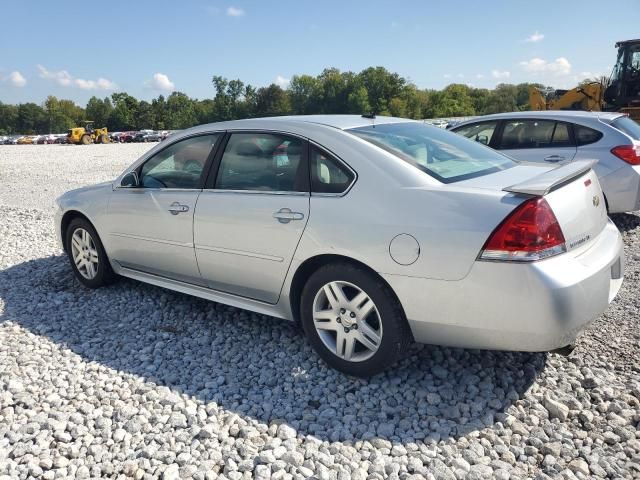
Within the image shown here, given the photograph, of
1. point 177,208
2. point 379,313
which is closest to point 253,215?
point 177,208

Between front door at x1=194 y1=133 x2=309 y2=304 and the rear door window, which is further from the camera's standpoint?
the rear door window

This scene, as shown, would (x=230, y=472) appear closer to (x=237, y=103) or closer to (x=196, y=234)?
(x=196, y=234)

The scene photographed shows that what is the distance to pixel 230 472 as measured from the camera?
245 centimetres

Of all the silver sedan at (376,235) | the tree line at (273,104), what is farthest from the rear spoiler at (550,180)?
the tree line at (273,104)

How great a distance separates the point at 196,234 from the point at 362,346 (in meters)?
1.50

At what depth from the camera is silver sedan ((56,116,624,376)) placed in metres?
2.61

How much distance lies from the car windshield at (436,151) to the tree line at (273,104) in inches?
3768

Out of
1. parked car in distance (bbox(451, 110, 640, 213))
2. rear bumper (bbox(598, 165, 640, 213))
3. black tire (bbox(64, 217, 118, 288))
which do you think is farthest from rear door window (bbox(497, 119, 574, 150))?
black tire (bbox(64, 217, 118, 288))

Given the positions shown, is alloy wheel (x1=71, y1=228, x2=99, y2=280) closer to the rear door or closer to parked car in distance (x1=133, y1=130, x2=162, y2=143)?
the rear door

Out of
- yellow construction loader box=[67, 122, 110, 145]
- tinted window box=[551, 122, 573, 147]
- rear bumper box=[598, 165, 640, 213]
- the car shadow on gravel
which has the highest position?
tinted window box=[551, 122, 573, 147]

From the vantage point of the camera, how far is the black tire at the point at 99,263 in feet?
15.6

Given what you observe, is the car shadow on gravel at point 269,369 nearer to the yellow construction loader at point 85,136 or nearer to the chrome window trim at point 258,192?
the chrome window trim at point 258,192

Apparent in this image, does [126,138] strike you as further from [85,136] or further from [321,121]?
[321,121]

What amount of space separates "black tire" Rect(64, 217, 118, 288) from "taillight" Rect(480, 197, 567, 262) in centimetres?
354
